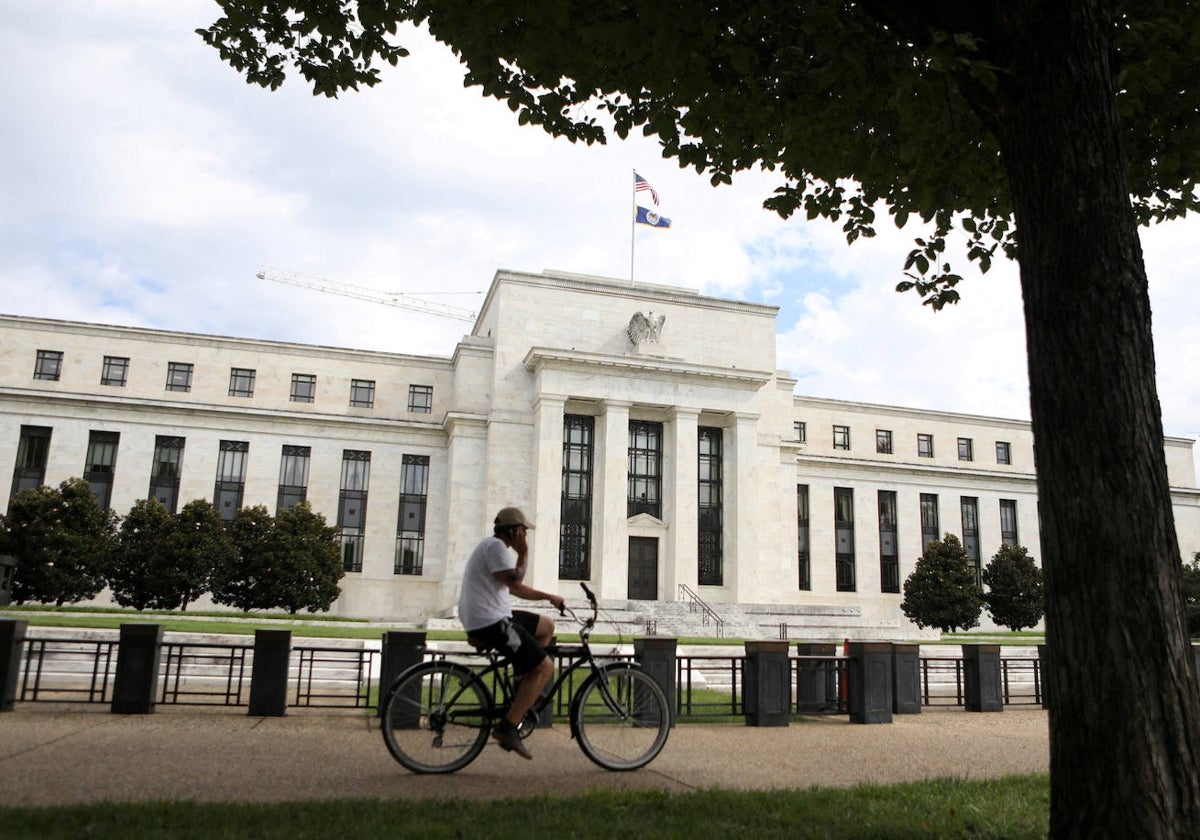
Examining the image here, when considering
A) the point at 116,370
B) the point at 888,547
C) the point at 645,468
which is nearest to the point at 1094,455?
the point at 645,468

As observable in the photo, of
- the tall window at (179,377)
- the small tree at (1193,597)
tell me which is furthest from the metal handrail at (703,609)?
the tall window at (179,377)

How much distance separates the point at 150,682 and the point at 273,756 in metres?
4.26

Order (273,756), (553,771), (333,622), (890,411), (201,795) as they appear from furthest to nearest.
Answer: (890,411), (333,622), (273,756), (553,771), (201,795)

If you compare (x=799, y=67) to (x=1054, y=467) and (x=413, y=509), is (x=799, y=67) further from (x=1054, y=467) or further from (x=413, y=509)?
(x=413, y=509)

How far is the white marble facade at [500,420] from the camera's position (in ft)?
139

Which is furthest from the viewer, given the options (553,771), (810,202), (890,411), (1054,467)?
(890,411)

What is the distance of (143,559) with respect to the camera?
36.9 metres

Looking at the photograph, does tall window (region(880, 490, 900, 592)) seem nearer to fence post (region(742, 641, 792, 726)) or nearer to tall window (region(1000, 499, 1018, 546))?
tall window (region(1000, 499, 1018, 546))

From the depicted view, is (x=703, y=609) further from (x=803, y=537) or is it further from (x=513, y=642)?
(x=513, y=642)

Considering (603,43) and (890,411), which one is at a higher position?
(890,411)

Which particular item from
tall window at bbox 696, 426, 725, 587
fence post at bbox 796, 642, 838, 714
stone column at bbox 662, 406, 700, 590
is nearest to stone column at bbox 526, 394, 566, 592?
stone column at bbox 662, 406, 700, 590

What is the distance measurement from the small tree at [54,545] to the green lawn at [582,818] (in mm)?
33146

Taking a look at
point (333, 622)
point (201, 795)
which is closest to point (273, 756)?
point (201, 795)

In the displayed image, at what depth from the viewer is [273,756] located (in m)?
8.62
